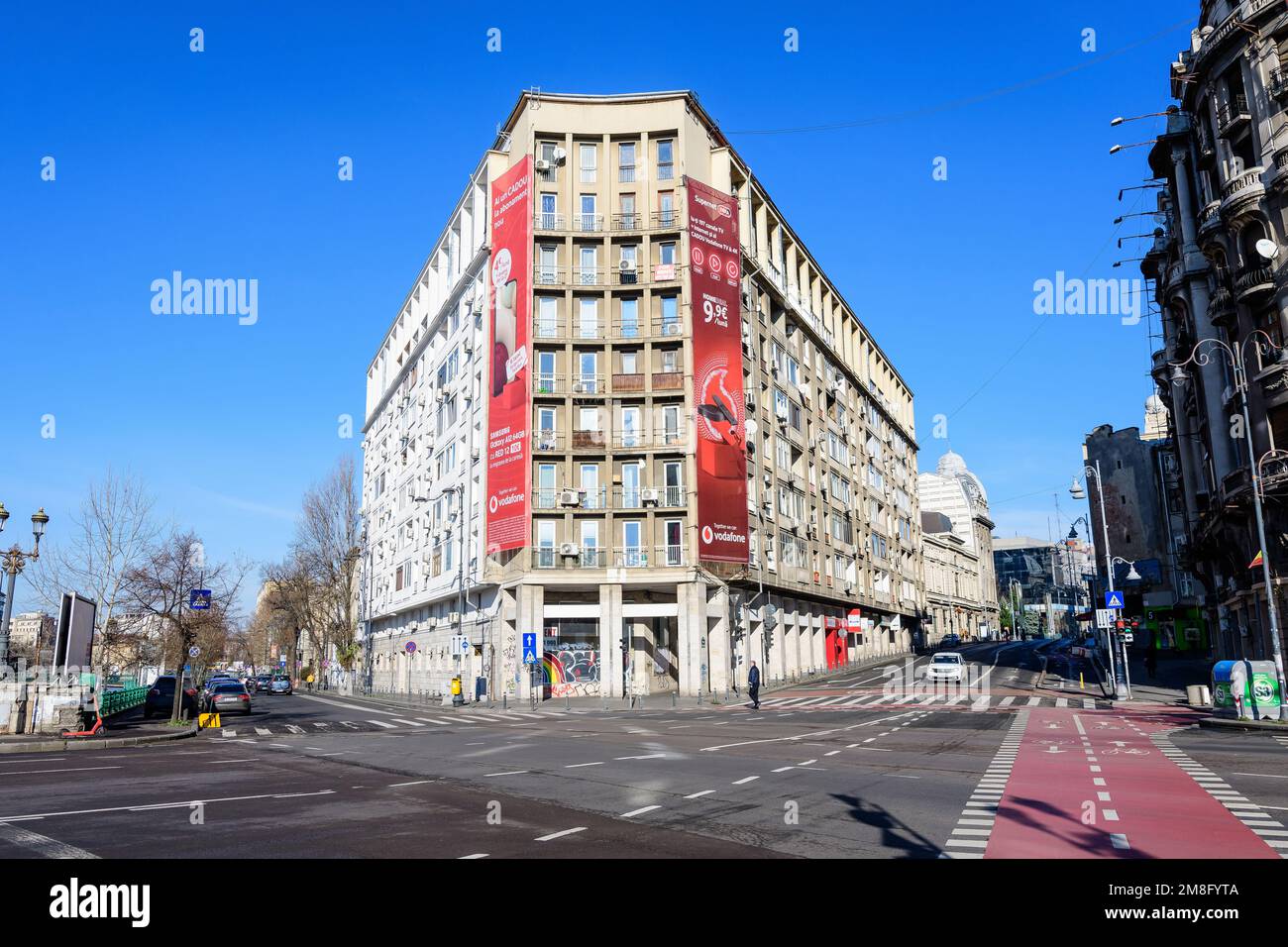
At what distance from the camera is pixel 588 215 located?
157 feet

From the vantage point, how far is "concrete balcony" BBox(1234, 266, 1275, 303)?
3228cm

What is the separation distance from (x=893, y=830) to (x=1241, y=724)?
18868 millimetres

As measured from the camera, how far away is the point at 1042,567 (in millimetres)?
186875

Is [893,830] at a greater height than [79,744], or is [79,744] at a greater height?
[893,830]

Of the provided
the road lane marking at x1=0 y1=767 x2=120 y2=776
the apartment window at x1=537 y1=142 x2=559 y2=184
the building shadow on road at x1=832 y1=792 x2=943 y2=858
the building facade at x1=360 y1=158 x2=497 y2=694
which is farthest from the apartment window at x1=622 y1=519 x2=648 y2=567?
the building shadow on road at x1=832 y1=792 x2=943 y2=858

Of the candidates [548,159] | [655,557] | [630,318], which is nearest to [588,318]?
[630,318]

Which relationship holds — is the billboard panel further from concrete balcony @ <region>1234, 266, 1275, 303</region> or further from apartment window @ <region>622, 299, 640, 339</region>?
concrete balcony @ <region>1234, 266, 1275, 303</region>

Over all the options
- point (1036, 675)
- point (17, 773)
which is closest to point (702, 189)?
point (1036, 675)

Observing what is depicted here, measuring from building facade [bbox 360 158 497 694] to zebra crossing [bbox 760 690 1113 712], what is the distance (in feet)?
54.4

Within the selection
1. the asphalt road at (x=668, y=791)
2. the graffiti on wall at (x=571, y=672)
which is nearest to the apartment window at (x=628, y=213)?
the graffiti on wall at (x=571, y=672)

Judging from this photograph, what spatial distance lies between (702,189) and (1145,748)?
37.9 metres

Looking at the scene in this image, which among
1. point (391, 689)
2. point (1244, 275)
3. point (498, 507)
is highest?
point (1244, 275)

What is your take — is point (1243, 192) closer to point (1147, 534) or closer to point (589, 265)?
point (589, 265)
